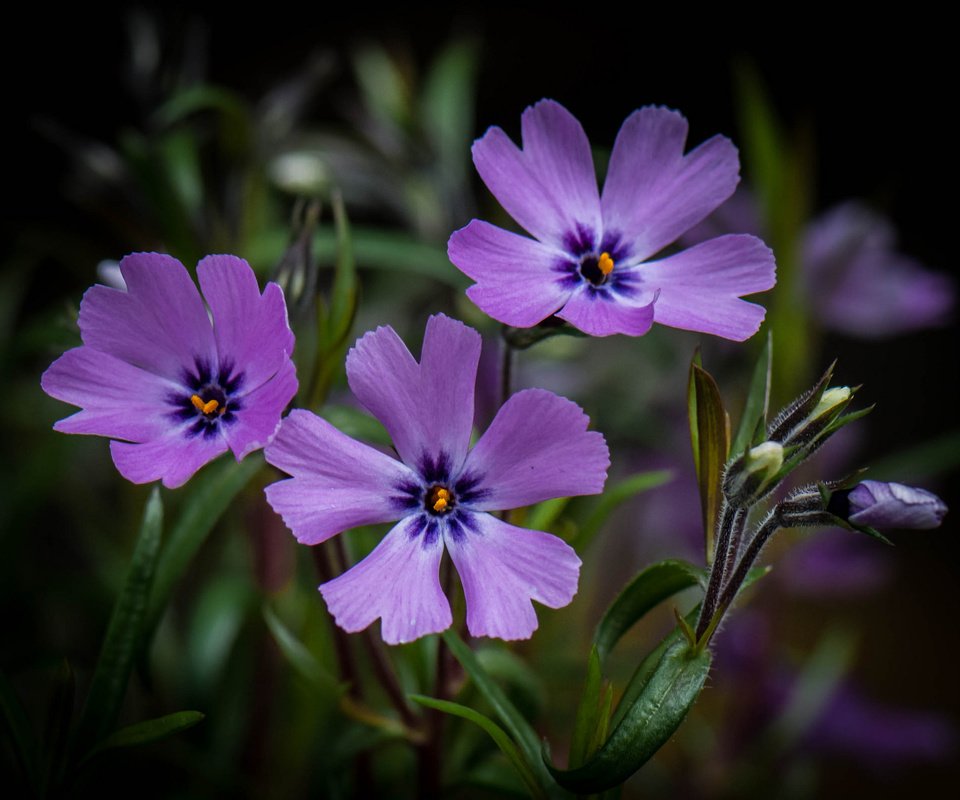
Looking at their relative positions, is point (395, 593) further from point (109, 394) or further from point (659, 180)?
point (659, 180)

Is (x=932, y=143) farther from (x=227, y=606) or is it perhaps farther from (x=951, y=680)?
(x=227, y=606)

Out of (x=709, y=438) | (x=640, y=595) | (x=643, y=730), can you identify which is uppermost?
(x=709, y=438)

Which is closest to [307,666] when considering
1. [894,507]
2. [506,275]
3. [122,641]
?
[122,641]

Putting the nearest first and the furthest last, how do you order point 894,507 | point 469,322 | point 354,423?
point 894,507
point 354,423
point 469,322

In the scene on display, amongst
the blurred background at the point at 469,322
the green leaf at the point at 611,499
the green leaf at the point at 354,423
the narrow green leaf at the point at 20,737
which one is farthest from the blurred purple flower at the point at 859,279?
the narrow green leaf at the point at 20,737

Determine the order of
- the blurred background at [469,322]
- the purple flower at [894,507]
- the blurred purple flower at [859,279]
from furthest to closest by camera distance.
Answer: the blurred purple flower at [859,279], the blurred background at [469,322], the purple flower at [894,507]

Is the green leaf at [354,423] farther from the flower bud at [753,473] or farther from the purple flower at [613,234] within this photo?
the flower bud at [753,473]
